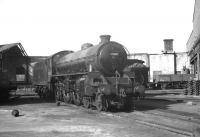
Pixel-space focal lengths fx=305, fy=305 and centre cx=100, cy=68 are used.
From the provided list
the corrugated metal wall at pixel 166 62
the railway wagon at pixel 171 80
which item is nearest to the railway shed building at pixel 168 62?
the corrugated metal wall at pixel 166 62

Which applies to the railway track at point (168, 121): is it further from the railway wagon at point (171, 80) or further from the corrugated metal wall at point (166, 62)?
the corrugated metal wall at point (166, 62)

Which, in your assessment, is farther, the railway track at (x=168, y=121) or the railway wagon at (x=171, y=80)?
the railway wagon at (x=171, y=80)

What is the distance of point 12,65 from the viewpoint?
22.3 m

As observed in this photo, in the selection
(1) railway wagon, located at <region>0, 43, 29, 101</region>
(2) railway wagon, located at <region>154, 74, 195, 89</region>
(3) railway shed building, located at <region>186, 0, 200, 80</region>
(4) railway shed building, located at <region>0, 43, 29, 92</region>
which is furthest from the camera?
(2) railway wagon, located at <region>154, 74, 195, 89</region>

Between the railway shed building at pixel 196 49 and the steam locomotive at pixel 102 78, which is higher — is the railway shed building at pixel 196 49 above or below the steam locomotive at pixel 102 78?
above

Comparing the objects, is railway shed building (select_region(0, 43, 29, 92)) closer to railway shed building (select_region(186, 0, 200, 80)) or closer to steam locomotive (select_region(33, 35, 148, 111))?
steam locomotive (select_region(33, 35, 148, 111))

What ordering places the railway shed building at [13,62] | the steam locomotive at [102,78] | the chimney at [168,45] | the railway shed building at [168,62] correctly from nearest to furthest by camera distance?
the steam locomotive at [102,78]
the railway shed building at [13,62]
the railway shed building at [168,62]
the chimney at [168,45]

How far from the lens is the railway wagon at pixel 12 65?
825 inches

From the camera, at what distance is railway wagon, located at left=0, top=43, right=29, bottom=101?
20953mm

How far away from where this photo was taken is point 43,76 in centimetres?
2369


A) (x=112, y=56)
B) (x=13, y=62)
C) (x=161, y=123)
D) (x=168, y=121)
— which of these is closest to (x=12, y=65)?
(x=13, y=62)

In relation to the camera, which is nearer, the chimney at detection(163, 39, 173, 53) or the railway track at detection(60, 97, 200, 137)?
the railway track at detection(60, 97, 200, 137)

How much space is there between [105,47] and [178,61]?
35.2m

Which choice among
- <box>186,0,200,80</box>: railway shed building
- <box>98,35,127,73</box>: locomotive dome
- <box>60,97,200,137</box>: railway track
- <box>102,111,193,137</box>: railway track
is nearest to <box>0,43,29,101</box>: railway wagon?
<box>98,35,127,73</box>: locomotive dome
